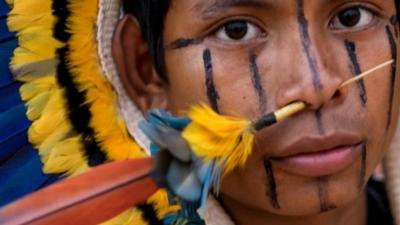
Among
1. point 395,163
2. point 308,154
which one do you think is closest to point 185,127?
point 308,154

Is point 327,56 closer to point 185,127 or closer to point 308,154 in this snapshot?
point 308,154

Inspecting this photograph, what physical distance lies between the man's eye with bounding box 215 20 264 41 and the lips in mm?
239

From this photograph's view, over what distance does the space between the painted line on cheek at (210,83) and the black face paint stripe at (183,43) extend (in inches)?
1.3

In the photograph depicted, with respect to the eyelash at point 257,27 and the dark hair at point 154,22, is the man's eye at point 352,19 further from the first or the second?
the dark hair at point 154,22

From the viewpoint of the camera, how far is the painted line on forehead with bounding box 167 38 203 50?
202 centimetres

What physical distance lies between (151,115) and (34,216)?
298 millimetres

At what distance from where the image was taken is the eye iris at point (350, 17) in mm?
1979

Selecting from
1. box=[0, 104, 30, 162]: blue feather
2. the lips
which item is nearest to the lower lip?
the lips

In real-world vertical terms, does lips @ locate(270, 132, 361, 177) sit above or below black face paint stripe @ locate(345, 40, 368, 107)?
below

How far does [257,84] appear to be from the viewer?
193cm

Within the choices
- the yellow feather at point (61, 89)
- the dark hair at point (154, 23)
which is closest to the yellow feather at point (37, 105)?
the yellow feather at point (61, 89)

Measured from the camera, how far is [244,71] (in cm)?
195

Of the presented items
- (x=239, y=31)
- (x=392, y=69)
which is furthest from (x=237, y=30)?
(x=392, y=69)

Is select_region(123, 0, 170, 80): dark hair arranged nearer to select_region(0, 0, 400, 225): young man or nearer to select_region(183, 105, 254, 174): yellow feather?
select_region(0, 0, 400, 225): young man
